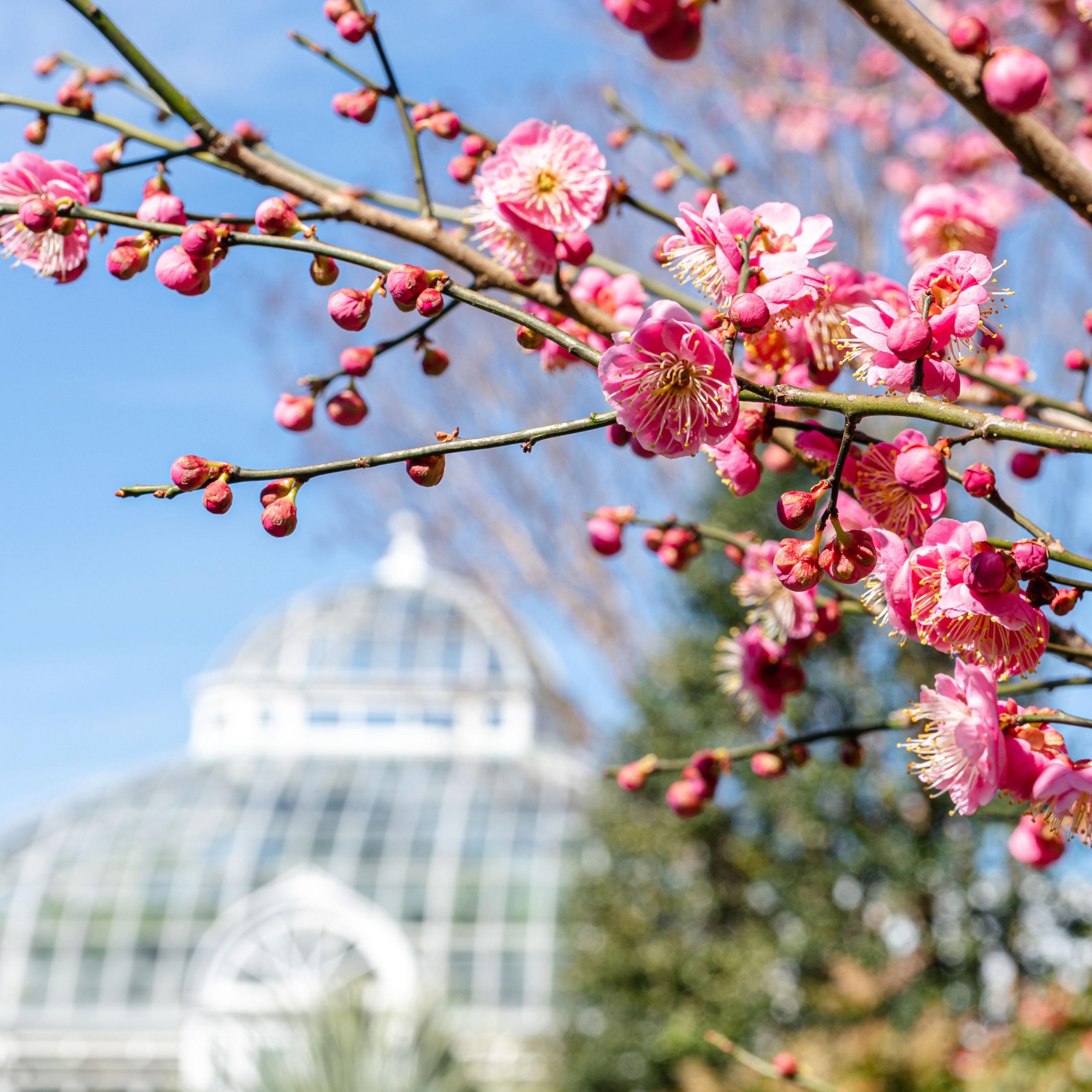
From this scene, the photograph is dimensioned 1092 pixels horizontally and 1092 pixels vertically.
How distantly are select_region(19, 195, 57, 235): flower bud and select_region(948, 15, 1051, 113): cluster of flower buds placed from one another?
0.71m

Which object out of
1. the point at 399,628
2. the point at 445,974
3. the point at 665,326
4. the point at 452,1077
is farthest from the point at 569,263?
the point at 399,628

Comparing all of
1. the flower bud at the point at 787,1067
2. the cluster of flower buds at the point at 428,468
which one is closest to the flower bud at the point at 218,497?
the cluster of flower buds at the point at 428,468

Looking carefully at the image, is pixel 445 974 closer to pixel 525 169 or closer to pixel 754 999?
pixel 754 999

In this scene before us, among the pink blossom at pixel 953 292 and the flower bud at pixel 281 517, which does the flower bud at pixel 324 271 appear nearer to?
the flower bud at pixel 281 517

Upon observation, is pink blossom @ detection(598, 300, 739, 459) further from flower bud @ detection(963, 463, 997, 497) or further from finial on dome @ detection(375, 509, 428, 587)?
finial on dome @ detection(375, 509, 428, 587)

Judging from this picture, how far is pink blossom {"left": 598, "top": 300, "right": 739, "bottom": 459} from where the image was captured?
0.77 metres

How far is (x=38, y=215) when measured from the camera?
0.95 m

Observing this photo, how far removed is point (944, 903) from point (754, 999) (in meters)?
1.08

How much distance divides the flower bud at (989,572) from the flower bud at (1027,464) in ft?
1.96

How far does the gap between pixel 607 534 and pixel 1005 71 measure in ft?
2.27

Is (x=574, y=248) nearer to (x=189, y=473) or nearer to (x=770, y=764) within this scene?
(x=189, y=473)

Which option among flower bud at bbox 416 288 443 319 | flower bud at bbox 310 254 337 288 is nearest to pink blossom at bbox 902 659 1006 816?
flower bud at bbox 416 288 443 319

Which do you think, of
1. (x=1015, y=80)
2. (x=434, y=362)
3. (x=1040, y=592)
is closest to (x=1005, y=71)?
(x=1015, y=80)

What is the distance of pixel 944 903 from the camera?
229 inches
